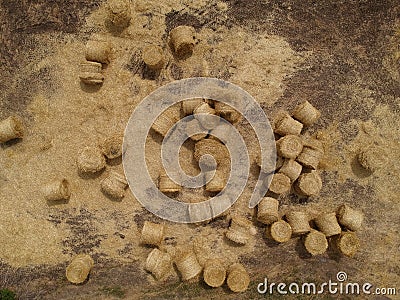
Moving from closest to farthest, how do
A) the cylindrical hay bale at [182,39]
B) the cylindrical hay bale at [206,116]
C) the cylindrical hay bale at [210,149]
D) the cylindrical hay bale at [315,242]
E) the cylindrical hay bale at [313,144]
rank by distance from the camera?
the cylindrical hay bale at [206,116], the cylindrical hay bale at [182,39], the cylindrical hay bale at [210,149], the cylindrical hay bale at [313,144], the cylindrical hay bale at [315,242]

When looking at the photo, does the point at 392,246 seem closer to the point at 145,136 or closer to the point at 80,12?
the point at 145,136

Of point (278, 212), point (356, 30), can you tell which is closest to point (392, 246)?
point (278, 212)

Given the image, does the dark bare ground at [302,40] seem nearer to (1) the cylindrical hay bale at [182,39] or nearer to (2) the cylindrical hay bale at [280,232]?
(1) the cylindrical hay bale at [182,39]

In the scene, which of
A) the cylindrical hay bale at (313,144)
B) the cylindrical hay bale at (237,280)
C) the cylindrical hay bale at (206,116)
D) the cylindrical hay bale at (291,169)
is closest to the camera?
the cylindrical hay bale at (206,116)

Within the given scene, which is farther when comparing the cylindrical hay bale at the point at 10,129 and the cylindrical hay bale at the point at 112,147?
the cylindrical hay bale at the point at 10,129

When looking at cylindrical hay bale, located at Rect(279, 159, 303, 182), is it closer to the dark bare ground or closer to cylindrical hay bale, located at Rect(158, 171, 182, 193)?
the dark bare ground

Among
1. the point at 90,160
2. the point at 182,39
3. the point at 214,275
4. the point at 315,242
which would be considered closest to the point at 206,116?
the point at 182,39

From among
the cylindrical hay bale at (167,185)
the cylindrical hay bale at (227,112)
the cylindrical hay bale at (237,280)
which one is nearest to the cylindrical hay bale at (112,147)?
the cylindrical hay bale at (167,185)
